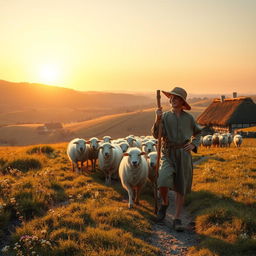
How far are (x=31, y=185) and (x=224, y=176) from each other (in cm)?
645

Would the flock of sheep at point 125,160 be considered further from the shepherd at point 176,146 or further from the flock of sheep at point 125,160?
the shepherd at point 176,146

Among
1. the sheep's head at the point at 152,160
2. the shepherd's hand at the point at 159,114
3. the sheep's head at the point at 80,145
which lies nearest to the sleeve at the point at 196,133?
the shepherd's hand at the point at 159,114

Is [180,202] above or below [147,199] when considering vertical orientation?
above

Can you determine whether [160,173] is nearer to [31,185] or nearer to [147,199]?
[147,199]

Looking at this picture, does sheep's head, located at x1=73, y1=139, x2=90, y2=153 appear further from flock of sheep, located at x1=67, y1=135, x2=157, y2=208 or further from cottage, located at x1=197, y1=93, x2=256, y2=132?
cottage, located at x1=197, y1=93, x2=256, y2=132

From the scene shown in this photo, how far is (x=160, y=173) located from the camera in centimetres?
588

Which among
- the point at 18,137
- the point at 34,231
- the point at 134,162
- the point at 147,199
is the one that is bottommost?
the point at 18,137

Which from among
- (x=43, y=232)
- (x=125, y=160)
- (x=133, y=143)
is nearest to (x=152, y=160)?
(x=125, y=160)

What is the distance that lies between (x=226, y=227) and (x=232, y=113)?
124 feet

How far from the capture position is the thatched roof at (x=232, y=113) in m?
40.1

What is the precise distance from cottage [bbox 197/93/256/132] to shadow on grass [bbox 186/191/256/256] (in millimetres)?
35260

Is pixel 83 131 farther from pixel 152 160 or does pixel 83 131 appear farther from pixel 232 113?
pixel 152 160

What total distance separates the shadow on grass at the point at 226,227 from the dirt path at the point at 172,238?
205mm

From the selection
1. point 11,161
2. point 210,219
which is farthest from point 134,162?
point 11,161
